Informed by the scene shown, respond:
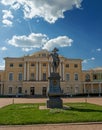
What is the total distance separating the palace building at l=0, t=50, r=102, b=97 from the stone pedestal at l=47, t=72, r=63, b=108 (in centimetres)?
4045

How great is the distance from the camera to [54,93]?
20219mm

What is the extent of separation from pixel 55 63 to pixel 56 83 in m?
1.99

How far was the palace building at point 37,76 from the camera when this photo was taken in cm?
6166

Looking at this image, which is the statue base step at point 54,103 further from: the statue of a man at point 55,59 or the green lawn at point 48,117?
the green lawn at point 48,117

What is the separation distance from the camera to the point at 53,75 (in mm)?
20781

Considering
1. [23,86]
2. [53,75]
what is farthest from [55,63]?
[23,86]

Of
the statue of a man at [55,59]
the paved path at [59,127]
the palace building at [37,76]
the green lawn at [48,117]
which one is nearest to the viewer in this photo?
the paved path at [59,127]

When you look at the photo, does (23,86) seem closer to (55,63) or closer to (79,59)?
(79,59)

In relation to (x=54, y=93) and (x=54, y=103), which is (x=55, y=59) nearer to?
(x=54, y=93)

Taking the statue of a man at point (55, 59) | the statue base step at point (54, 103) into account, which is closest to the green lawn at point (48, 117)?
the statue base step at point (54, 103)

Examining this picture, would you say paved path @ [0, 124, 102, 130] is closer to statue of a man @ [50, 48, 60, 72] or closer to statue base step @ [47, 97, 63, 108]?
statue base step @ [47, 97, 63, 108]

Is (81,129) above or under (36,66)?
under

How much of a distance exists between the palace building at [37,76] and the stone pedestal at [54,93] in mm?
40448

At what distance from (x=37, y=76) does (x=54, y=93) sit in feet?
140
